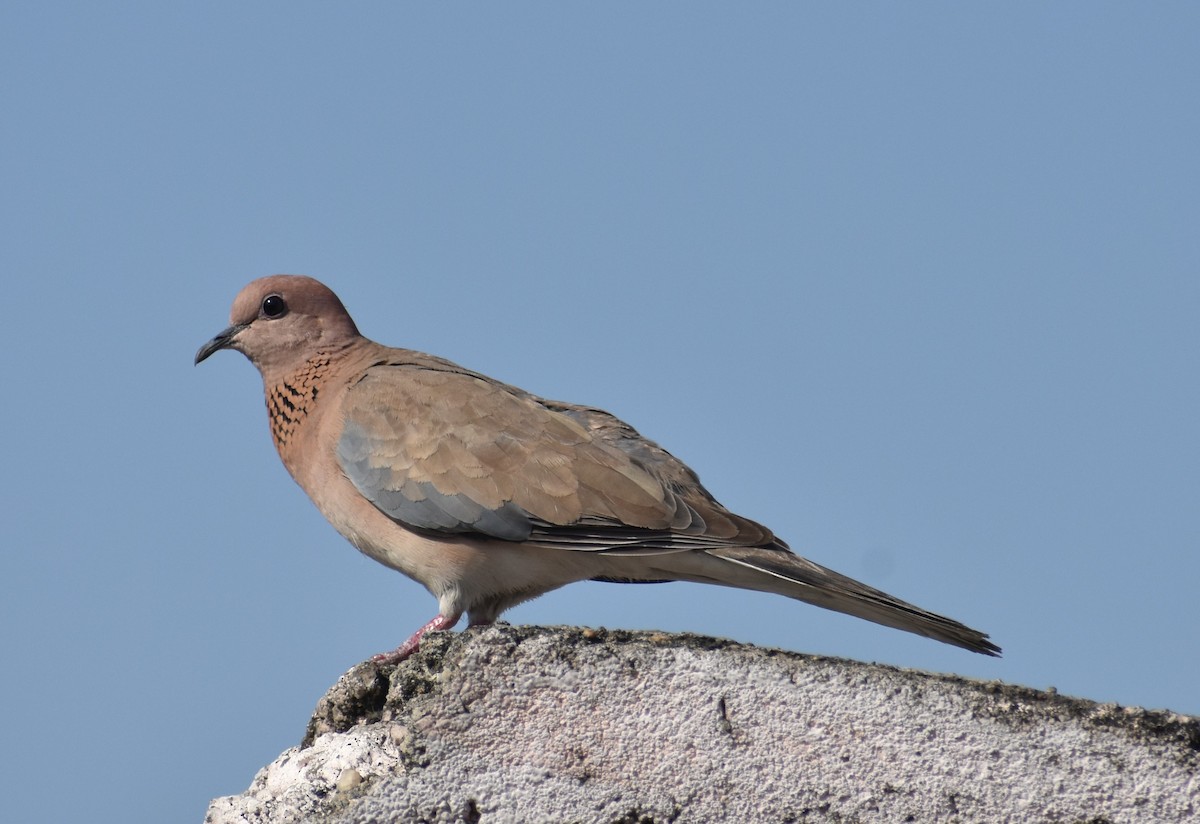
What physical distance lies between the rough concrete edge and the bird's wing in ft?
6.58

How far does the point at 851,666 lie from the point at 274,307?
440 centimetres

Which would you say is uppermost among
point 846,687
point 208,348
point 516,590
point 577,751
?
point 208,348

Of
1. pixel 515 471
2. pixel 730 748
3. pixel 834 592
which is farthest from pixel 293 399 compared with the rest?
pixel 730 748

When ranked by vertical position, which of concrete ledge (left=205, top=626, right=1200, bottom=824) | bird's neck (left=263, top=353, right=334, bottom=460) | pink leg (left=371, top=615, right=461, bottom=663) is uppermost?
bird's neck (left=263, top=353, right=334, bottom=460)

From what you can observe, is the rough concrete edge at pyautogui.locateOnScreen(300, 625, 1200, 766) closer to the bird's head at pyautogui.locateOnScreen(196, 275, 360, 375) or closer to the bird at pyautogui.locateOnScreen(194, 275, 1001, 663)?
the bird at pyautogui.locateOnScreen(194, 275, 1001, 663)

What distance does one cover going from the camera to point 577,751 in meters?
3.31

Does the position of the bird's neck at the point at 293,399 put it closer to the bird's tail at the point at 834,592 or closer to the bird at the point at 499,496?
the bird at the point at 499,496

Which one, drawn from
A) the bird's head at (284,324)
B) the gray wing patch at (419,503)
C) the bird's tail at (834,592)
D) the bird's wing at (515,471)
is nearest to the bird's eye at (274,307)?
the bird's head at (284,324)

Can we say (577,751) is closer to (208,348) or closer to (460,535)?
(460,535)

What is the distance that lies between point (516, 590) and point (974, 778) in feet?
9.50

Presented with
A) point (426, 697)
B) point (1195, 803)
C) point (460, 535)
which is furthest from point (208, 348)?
point (1195, 803)

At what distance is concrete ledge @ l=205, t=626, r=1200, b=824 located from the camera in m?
3.28

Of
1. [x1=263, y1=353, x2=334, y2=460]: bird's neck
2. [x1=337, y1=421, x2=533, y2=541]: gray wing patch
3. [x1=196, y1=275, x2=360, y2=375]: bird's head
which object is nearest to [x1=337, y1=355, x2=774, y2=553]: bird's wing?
[x1=337, y1=421, x2=533, y2=541]: gray wing patch

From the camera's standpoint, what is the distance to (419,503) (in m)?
5.82
